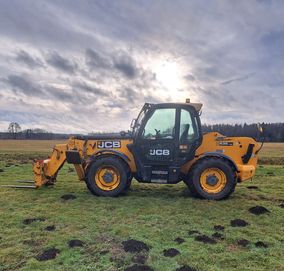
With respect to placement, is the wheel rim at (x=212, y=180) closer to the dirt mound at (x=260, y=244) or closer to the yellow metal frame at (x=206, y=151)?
the yellow metal frame at (x=206, y=151)

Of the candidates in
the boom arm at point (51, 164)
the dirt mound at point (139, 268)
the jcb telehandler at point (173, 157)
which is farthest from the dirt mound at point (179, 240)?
the boom arm at point (51, 164)

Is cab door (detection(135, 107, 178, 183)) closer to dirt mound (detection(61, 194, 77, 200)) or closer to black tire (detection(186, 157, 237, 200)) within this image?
black tire (detection(186, 157, 237, 200))

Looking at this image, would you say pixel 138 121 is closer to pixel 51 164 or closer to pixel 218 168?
pixel 218 168

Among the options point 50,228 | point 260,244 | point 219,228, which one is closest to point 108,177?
point 50,228

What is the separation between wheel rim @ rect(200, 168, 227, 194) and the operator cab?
0.62m

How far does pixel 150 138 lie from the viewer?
31.2 ft

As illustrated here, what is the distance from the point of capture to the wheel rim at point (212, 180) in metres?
9.36

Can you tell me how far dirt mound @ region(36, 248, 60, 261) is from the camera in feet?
16.9

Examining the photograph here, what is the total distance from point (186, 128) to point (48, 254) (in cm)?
541

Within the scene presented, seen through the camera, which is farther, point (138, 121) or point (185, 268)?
point (138, 121)

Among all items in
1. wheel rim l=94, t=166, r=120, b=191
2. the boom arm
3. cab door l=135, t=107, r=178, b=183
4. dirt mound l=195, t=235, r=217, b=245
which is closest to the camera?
dirt mound l=195, t=235, r=217, b=245

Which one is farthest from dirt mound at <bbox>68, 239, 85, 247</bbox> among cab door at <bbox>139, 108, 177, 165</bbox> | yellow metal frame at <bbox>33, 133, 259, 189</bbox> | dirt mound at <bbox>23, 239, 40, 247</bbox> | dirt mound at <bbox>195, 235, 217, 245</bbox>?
cab door at <bbox>139, 108, 177, 165</bbox>

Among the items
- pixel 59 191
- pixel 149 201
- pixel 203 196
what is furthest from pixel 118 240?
pixel 59 191

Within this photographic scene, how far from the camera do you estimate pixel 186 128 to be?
9.51 meters
